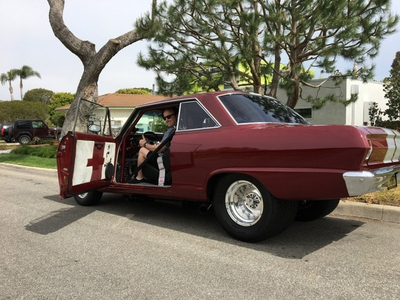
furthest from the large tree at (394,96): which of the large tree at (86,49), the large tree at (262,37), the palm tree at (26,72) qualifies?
the palm tree at (26,72)

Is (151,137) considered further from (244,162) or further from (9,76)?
(9,76)

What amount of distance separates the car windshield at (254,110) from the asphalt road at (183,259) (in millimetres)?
1389

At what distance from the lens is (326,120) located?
1834 cm

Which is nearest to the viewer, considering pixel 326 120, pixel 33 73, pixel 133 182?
pixel 133 182

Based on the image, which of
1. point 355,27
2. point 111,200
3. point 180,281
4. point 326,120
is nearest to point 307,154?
point 180,281

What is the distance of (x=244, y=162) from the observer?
3748 millimetres

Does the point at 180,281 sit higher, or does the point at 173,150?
the point at 173,150

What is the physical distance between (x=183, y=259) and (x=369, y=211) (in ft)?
9.50

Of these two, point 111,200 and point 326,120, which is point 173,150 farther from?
point 326,120

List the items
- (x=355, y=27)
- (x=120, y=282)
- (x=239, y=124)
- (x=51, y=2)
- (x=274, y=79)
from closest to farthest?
1. (x=120, y=282)
2. (x=239, y=124)
3. (x=355, y=27)
4. (x=274, y=79)
5. (x=51, y=2)

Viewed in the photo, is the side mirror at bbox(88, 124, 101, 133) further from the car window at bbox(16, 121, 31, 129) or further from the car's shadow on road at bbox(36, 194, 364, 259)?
the car window at bbox(16, 121, 31, 129)

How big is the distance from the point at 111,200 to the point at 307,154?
426cm

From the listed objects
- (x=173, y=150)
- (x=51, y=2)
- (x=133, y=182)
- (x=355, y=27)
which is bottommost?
(x=133, y=182)

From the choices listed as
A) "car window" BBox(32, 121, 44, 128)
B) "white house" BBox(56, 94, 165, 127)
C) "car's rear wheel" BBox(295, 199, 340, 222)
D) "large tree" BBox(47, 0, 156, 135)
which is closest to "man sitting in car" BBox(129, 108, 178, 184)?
"car's rear wheel" BBox(295, 199, 340, 222)
